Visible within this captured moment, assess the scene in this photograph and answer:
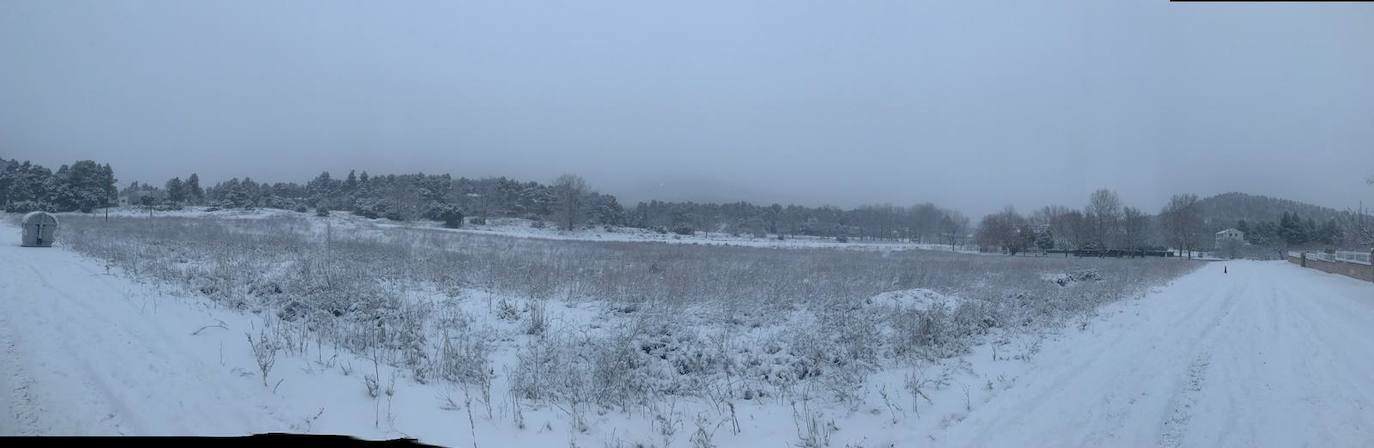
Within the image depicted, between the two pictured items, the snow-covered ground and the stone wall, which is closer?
the snow-covered ground

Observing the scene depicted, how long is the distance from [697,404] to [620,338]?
227cm

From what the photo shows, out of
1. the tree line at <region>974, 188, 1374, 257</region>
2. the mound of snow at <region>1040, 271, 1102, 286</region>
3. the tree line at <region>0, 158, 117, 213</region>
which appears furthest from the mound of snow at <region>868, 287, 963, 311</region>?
the tree line at <region>974, 188, 1374, 257</region>

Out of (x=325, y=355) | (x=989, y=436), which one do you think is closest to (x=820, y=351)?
(x=989, y=436)

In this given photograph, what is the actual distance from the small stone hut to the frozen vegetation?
7115 mm

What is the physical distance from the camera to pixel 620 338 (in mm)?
8328

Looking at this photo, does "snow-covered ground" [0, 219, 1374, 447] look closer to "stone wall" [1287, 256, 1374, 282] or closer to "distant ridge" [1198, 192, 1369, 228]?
"stone wall" [1287, 256, 1374, 282]

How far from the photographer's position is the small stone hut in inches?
745

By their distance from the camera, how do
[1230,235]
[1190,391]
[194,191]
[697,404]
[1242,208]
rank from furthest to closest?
[1242,208]
[1230,235]
[194,191]
[697,404]
[1190,391]

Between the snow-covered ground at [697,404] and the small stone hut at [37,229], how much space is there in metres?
15.5

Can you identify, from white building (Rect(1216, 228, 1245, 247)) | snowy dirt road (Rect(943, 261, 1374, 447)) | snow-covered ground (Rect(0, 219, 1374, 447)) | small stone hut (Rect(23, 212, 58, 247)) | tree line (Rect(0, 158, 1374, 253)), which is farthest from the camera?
white building (Rect(1216, 228, 1245, 247))

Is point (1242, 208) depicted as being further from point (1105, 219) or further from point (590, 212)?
point (590, 212)

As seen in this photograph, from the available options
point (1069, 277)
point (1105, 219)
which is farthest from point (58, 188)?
point (1105, 219)

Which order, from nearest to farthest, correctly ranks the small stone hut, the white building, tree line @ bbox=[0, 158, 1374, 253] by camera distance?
the small stone hut → tree line @ bbox=[0, 158, 1374, 253] → the white building

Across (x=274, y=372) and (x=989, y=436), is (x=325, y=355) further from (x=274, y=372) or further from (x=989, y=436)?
(x=989, y=436)
